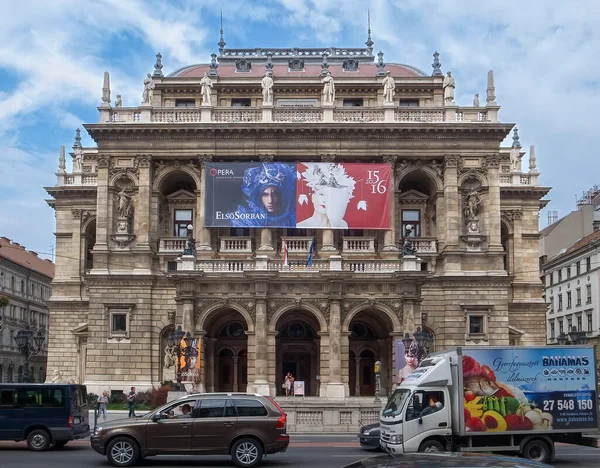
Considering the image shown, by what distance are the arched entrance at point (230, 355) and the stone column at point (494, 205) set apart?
51.3ft

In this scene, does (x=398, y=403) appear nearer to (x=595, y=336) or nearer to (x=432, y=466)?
(x=432, y=466)

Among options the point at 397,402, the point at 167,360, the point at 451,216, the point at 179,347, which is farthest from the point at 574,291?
the point at 397,402

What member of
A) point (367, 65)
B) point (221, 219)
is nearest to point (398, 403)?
point (221, 219)

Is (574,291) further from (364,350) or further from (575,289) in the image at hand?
(364,350)

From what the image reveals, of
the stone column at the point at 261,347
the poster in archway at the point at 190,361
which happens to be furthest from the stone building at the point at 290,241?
the poster in archway at the point at 190,361

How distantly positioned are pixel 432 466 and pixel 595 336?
216ft

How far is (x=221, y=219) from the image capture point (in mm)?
48188

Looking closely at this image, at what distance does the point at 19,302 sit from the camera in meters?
81.8

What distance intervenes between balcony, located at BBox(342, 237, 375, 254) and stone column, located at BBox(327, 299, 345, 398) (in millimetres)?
4841

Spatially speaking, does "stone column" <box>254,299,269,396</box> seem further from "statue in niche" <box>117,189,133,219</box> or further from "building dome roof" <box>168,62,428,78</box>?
"building dome roof" <box>168,62,428,78</box>

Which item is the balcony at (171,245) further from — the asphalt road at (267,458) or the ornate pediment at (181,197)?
the asphalt road at (267,458)

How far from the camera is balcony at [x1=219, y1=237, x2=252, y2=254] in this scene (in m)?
49.1

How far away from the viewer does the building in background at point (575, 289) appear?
68688 mm

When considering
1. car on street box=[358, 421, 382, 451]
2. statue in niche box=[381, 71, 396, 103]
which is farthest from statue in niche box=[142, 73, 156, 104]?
car on street box=[358, 421, 382, 451]
